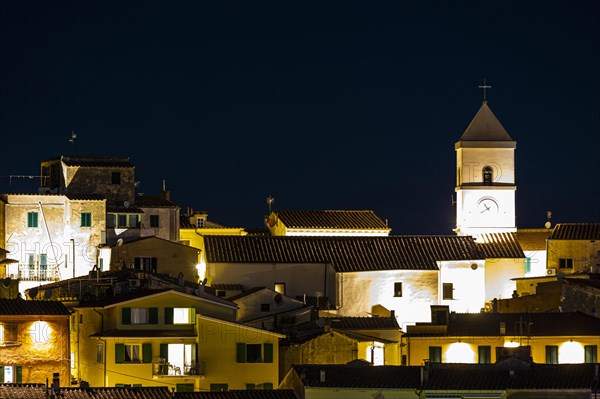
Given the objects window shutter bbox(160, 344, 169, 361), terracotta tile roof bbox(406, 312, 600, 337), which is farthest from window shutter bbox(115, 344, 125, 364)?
terracotta tile roof bbox(406, 312, 600, 337)

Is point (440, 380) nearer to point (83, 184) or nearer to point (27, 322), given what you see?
point (27, 322)

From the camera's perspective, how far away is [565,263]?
8956 cm

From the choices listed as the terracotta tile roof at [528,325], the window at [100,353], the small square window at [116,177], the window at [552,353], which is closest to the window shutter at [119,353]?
the window at [100,353]

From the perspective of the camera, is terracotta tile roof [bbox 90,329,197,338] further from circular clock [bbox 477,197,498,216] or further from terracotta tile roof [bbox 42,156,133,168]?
circular clock [bbox 477,197,498,216]

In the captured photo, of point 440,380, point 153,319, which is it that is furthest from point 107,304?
point 440,380

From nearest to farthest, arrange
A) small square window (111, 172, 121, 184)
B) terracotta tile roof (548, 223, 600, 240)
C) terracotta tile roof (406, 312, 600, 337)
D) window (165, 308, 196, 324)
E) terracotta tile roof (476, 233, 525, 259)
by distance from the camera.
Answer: window (165, 308, 196, 324), terracotta tile roof (406, 312, 600, 337), small square window (111, 172, 121, 184), terracotta tile roof (476, 233, 525, 259), terracotta tile roof (548, 223, 600, 240)

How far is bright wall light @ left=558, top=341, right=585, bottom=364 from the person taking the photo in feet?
213

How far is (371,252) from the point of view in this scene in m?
83.9

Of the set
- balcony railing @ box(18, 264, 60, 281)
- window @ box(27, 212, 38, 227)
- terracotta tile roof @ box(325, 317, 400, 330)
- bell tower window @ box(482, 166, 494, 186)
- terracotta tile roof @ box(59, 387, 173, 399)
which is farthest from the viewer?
bell tower window @ box(482, 166, 494, 186)

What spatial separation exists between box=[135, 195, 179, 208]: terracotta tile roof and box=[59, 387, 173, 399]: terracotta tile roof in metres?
30.4

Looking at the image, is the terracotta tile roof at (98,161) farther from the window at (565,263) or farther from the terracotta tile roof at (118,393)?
the terracotta tile roof at (118,393)

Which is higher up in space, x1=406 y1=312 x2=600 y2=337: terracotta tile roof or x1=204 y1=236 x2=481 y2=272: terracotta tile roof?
x1=204 y1=236 x2=481 y2=272: terracotta tile roof

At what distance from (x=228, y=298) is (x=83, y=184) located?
41.0ft

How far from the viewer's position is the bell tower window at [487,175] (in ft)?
319
